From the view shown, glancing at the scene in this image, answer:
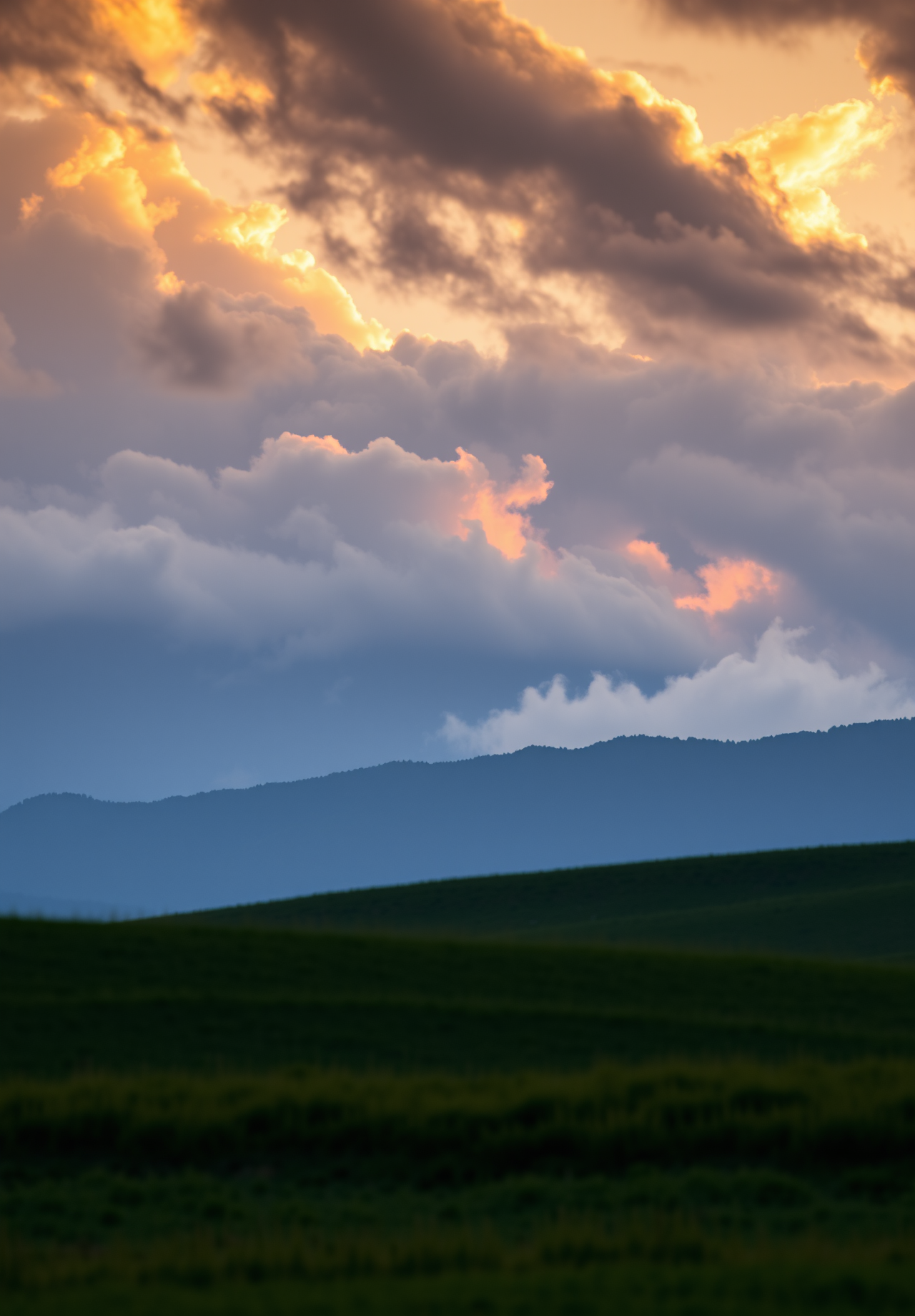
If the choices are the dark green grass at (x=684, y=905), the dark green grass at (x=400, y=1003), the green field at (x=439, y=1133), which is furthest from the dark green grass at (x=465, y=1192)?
the dark green grass at (x=684, y=905)

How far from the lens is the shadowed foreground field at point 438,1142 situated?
12.8m

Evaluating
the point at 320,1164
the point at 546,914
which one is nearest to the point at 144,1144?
the point at 320,1164

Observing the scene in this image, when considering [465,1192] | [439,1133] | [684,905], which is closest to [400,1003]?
[439,1133]

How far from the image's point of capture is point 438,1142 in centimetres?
1894

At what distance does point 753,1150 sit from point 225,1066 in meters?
11.1

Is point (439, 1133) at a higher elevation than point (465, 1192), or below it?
higher

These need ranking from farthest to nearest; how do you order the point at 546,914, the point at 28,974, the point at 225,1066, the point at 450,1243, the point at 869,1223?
the point at 546,914 < the point at 28,974 < the point at 225,1066 < the point at 869,1223 < the point at 450,1243

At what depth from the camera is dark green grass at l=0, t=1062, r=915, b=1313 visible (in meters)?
12.4

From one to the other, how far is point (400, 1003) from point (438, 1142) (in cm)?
1167

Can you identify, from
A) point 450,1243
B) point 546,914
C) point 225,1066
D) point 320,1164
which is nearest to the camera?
point 450,1243

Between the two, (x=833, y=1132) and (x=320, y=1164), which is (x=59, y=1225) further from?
(x=833, y=1132)

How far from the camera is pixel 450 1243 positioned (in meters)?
13.9

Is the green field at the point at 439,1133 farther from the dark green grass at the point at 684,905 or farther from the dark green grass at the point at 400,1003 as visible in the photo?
the dark green grass at the point at 684,905

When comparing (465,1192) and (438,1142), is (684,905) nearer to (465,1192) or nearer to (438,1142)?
(438,1142)
